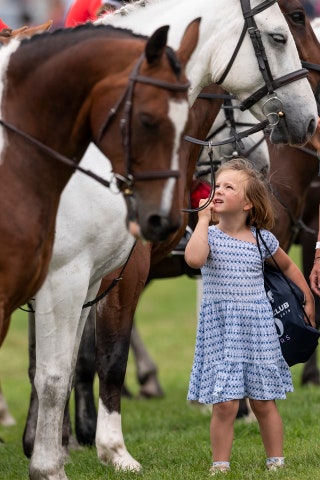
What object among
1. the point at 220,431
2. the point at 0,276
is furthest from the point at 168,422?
the point at 0,276

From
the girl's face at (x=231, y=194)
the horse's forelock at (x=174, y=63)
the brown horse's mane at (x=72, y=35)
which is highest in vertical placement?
the brown horse's mane at (x=72, y=35)

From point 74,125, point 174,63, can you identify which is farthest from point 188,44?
point 74,125

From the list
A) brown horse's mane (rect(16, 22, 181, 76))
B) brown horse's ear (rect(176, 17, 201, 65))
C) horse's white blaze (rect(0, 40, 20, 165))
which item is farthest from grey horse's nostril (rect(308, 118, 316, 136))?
horse's white blaze (rect(0, 40, 20, 165))

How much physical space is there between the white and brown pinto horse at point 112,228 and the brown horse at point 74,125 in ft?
2.46

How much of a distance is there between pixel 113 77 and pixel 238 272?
1658mm

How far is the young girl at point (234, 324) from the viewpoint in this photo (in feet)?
18.7

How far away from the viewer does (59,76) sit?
450cm

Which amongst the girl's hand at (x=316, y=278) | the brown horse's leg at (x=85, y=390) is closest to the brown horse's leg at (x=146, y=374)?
the brown horse's leg at (x=85, y=390)

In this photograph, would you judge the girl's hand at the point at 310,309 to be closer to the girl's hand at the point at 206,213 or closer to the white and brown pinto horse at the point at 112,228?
the girl's hand at the point at 206,213

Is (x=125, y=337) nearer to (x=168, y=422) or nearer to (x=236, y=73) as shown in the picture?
(x=236, y=73)

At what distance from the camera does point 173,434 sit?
7.68 meters

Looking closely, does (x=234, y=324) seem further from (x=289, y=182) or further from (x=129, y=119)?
(x=289, y=182)

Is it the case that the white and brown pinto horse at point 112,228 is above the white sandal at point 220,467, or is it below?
above

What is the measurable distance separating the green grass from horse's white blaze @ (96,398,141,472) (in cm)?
8
